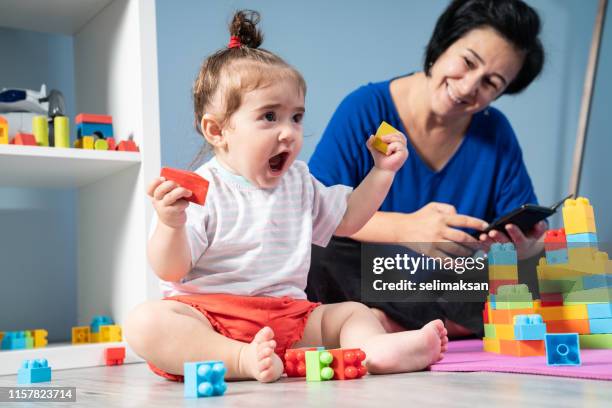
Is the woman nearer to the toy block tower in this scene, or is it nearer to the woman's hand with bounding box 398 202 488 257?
the woman's hand with bounding box 398 202 488 257

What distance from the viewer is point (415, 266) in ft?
5.01

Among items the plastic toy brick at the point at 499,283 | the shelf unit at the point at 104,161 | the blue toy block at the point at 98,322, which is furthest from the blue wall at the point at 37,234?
the plastic toy brick at the point at 499,283

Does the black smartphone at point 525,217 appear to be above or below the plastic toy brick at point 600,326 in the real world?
above

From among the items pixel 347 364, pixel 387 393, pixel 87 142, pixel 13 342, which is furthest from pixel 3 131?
pixel 387 393

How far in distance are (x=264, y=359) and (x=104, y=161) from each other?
624mm

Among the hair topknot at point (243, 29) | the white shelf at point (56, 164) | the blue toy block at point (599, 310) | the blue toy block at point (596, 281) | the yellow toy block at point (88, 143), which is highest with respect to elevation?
the hair topknot at point (243, 29)

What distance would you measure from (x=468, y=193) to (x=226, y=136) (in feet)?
2.69

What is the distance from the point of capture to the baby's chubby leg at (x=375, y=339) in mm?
958

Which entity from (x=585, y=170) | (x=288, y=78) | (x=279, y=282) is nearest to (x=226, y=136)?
(x=288, y=78)

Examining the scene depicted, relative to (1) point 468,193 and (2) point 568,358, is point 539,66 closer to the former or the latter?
(1) point 468,193

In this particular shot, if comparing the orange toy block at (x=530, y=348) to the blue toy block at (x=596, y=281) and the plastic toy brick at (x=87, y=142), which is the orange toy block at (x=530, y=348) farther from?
the plastic toy brick at (x=87, y=142)

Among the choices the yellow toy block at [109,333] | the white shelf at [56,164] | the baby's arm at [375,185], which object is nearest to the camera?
the baby's arm at [375,185]

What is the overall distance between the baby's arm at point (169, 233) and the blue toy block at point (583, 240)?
0.61 metres

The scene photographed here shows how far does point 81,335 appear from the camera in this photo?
142cm
